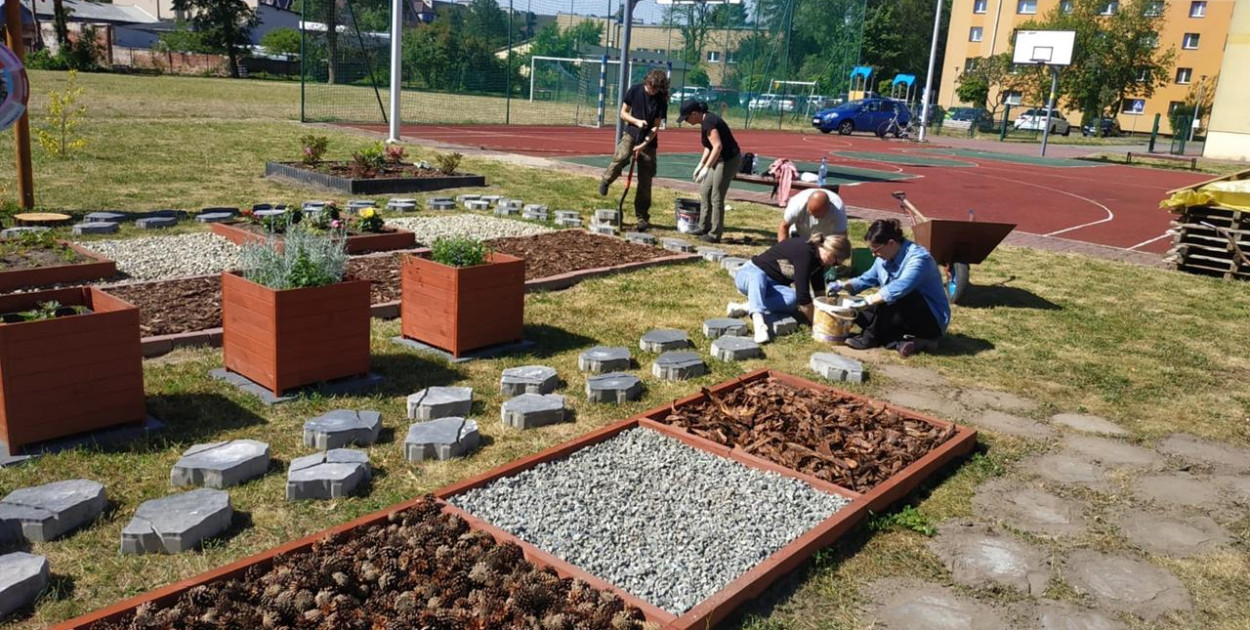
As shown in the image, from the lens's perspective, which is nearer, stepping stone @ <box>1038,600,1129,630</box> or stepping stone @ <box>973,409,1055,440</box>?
stepping stone @ <box>1038,600,1129,630</box>

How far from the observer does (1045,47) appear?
129 ft

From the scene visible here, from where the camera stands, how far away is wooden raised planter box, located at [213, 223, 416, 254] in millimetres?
9070

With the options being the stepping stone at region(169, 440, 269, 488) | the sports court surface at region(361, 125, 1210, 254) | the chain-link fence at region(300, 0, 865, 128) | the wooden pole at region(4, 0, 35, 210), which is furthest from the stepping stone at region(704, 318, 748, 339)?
the chain-link fence at region(300, 0, 865, 128)

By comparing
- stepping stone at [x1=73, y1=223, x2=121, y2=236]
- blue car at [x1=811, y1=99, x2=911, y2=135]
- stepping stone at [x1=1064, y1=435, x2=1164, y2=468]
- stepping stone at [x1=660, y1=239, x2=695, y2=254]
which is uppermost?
blue car at [x1=811, y1=99, x2=911, y2=135]

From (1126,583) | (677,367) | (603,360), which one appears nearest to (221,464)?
(603,360)

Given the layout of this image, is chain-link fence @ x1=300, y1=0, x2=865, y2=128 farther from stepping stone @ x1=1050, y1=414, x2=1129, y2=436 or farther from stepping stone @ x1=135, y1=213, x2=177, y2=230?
stepping stone @ x1=1050, y1=414, x2=1129, y2=436

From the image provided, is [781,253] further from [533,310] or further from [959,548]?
[959,548]

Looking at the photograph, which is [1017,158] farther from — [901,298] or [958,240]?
[901,298]

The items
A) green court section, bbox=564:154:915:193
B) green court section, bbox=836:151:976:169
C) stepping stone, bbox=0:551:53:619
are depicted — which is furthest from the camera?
green court section, bbox=836:151:976:169

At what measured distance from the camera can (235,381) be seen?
5504 mm

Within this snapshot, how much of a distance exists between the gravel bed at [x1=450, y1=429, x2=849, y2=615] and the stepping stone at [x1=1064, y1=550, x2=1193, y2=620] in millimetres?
1044

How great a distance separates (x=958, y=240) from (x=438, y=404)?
5.50 metres

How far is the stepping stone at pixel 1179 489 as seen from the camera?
489 cm

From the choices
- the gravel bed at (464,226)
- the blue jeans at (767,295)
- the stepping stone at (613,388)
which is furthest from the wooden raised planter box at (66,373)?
the gravel bed at (464,226)
